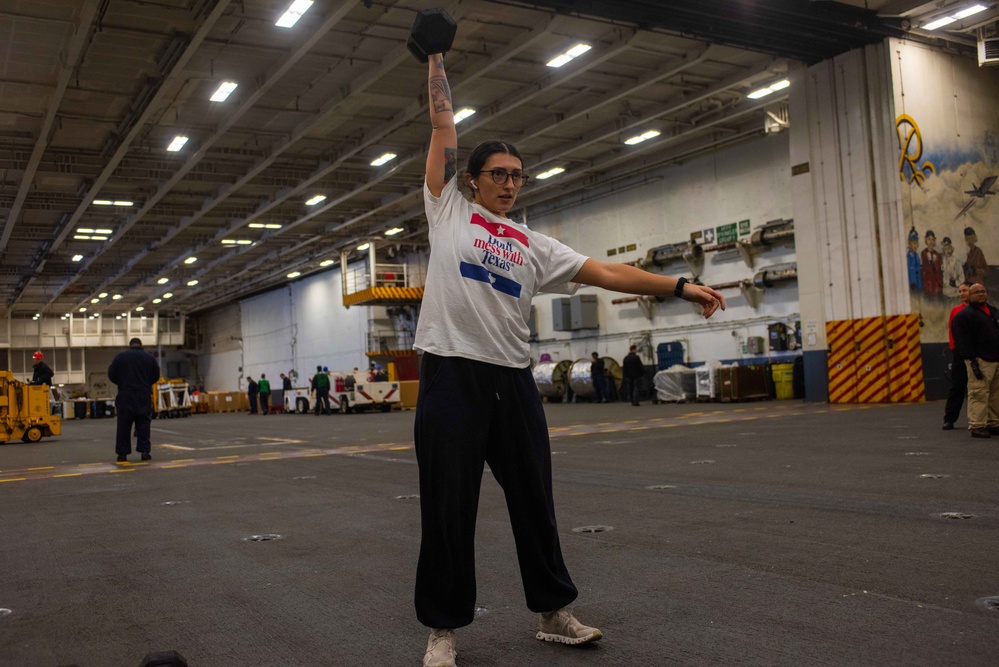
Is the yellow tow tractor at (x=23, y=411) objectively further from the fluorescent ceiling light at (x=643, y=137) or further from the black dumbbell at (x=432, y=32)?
the black dumbbell at (x=432, y=32)

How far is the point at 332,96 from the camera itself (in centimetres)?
1934

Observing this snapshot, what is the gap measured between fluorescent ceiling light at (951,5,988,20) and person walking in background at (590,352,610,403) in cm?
1258

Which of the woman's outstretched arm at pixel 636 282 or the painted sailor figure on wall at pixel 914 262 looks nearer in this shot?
the woman's outstretched arm at pixel 636 282

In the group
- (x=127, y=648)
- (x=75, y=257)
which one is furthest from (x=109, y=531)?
(x=75, y=257)

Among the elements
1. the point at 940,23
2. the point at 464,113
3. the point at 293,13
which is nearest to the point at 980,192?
the point at 940,23

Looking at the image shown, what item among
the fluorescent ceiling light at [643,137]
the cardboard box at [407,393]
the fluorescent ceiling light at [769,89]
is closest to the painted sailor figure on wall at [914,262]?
the fluorescent ceiling light at [769,89]

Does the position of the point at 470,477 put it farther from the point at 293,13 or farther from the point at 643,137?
the point at 643,137

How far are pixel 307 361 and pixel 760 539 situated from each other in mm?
41986

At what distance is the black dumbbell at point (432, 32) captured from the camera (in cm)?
293

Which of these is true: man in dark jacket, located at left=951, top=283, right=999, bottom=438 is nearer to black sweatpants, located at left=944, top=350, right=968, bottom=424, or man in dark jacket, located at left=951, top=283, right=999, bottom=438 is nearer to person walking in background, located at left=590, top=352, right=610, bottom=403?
black sweatpants, located at left=944, top=350, right=968, bottom=424

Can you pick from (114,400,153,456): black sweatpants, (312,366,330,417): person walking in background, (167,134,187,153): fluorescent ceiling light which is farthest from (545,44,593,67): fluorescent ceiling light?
(312,366,330,417): person walking in background

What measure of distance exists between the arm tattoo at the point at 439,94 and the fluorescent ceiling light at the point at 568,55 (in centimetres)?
1516

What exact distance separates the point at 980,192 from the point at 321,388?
20.3m

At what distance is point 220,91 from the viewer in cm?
1802
